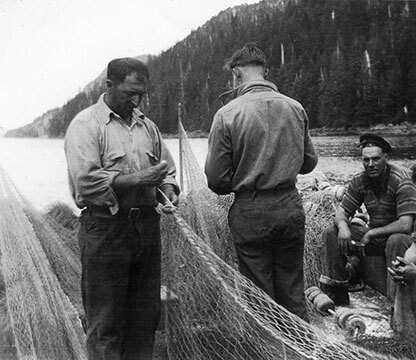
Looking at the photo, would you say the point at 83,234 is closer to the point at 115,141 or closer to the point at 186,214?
the point at 115,141

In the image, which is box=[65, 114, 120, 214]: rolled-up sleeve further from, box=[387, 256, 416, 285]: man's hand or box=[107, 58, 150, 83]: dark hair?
box=[387, 256, 416, 285]: man's hand

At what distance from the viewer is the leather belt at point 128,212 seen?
94.7 inches

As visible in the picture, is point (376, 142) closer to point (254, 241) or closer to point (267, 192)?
point (267, 192)

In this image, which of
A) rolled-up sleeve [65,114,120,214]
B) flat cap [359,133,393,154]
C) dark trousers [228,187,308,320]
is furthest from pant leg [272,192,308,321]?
flat cap [359,133,393,154]

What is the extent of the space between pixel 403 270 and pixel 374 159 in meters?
0.98

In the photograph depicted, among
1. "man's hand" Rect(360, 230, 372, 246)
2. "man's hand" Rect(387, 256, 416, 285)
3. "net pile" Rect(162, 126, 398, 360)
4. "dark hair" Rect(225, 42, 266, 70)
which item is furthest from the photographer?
"man's hand" Rect(360, 230, 372, 246)

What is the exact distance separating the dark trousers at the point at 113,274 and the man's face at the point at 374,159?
204cm

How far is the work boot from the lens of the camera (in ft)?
13.6

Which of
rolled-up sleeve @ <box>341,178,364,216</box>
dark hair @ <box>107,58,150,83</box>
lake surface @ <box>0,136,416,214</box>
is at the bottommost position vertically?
lake surface @ <box>0,136,416,214</box>

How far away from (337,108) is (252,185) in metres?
20.1

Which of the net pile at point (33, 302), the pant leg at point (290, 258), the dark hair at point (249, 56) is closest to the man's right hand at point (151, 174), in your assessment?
the pant leg at point (290, 258)

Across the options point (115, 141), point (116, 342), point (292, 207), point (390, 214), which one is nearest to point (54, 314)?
point (116, 342)

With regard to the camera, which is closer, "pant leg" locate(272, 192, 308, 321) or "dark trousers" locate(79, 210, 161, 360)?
"dark trousers" locate(79, 210, 161, 360)

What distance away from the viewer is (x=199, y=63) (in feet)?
44.5
